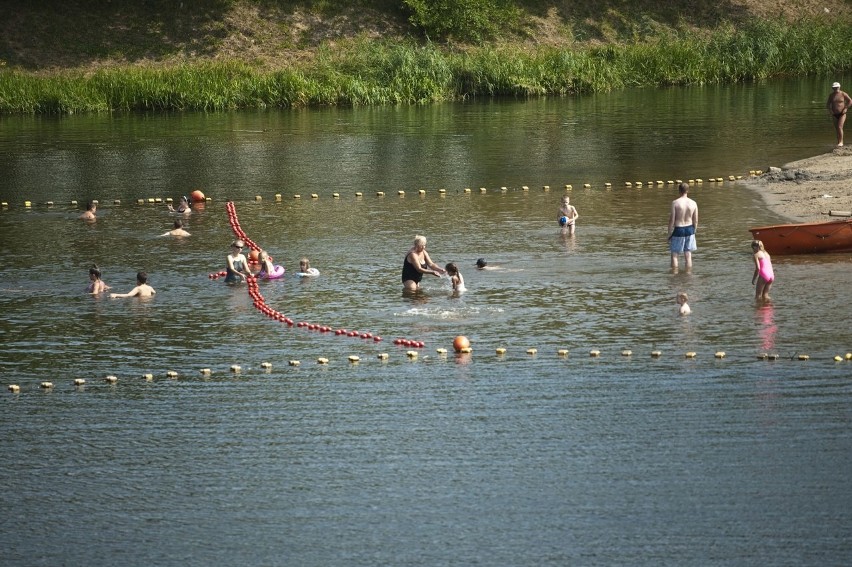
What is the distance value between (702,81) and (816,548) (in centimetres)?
5290

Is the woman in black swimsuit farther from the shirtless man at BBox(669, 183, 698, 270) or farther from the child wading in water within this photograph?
the child wading in water

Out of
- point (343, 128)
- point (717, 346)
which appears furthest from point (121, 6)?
point (717, 346)

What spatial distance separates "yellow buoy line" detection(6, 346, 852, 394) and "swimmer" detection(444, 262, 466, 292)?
3579mm

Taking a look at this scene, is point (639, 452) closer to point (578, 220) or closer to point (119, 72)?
point (578, 220)

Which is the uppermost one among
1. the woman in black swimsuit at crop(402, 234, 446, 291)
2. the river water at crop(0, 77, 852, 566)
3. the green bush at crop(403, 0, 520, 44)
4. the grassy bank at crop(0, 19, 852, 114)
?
the green bush at crop(403, 0, 520, 44)

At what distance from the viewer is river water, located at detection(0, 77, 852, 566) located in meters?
14.1

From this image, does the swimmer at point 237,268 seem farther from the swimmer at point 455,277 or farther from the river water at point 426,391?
the swimmer at point 455,277

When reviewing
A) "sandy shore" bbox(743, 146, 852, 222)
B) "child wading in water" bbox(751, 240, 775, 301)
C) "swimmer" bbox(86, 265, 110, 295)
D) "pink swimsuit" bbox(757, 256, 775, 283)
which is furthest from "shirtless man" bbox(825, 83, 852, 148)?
"swimmer" bbox(86, 265, 110, 295)

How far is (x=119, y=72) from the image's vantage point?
195 feet

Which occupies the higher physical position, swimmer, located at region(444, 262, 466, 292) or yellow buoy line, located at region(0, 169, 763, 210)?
yellow buoy line, located at region(0, 169, 763, 210)

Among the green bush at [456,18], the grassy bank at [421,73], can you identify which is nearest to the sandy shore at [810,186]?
the grassy bank at [421,73]

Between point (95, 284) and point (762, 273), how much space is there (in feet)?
40.0

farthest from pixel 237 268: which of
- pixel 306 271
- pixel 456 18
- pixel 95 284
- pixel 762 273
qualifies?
pixel 456 18

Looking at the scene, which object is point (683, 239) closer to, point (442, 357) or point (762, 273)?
point (762, 273)
